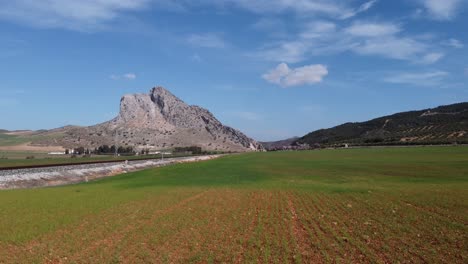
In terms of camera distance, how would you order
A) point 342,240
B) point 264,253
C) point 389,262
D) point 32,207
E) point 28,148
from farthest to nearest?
point 28,148 → point 32,207 → point 342,240 → point 264,253 → point 389,262

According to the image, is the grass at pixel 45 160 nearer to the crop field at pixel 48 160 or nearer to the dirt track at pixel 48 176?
the crop field at pixel 48 160

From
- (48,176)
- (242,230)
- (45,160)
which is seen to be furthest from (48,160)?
(242,230)

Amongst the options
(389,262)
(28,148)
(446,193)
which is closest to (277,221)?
(389,262)

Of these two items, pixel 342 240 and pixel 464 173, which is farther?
pixel 464 173

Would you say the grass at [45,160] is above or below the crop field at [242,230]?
above

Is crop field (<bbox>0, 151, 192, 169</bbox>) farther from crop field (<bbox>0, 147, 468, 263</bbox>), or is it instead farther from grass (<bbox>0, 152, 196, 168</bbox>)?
crop field (<bbox>0, 147, 468, 263</bbox>)

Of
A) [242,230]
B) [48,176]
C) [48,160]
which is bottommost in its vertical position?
[242,230]

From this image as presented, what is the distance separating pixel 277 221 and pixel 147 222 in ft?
18.2

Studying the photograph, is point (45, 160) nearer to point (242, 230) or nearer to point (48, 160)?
point (48, 160)

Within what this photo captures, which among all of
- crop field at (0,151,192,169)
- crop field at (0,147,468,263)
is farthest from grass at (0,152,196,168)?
crop field at (0,147,468,263)

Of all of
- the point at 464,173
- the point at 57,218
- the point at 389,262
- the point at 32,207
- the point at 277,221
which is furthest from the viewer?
the point at 464,173

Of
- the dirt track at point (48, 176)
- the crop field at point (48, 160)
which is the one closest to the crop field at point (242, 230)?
the dirt track at point (48, 176)

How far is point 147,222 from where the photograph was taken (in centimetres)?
1980

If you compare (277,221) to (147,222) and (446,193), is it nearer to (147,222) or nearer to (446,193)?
(147,222)
